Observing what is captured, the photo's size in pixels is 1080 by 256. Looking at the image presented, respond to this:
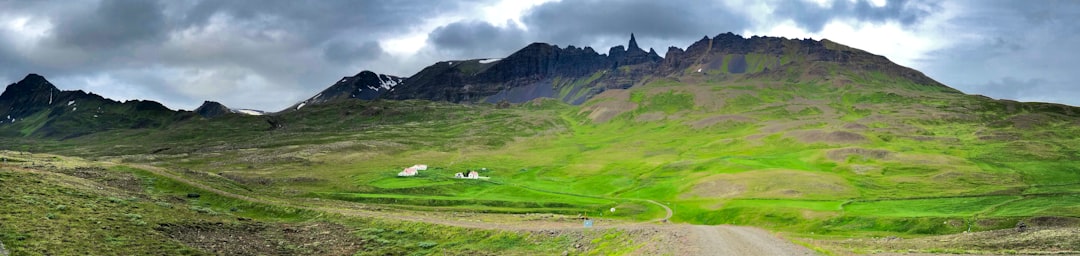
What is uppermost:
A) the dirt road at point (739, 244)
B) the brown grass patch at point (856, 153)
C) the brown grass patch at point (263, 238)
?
the brown grass patch at point (856, 153)

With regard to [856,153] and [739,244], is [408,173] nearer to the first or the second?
[856,153]

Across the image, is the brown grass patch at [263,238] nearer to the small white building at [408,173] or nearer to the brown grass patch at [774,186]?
the brown grass patch at [774,186]

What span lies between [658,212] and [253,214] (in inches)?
2659

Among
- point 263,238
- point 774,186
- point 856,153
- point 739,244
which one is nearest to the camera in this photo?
point 739,244

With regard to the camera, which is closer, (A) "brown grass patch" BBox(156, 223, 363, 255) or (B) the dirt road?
(B) the dirt road

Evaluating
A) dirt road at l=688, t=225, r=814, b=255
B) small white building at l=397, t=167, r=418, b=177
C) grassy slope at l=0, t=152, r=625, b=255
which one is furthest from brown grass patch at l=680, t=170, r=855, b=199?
small white building at l=397, t=167, r=418, b=177

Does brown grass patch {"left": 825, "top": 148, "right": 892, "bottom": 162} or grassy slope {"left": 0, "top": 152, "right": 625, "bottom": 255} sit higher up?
brown grass patch {"left": 825, "top": 148, "right": 892, "bottom": 162}

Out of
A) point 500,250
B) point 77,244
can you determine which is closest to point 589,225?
point 500,250

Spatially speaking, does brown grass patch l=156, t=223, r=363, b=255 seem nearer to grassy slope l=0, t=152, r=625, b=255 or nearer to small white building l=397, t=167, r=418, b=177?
grassy slope l=0, t=152, r=625, b=255

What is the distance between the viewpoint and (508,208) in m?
121

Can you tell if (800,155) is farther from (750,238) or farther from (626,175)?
(750,238)

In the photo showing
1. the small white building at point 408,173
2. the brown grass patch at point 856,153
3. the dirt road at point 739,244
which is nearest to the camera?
the dirt road at point 739,244

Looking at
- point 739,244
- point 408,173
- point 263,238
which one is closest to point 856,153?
point 408,173

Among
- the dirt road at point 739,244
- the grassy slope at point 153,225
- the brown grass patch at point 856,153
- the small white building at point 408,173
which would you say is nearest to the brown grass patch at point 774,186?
the brown grass patch at point 856,153
